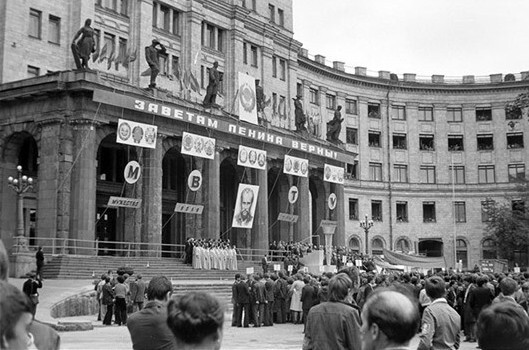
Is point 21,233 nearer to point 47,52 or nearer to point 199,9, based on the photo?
point 47,52

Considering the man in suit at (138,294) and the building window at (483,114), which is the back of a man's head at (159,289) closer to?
the man in suit at (138,294)

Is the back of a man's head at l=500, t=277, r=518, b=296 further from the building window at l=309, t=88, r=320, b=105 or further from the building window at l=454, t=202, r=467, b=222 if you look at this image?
the building window at l=454, t=202, r=467, b=222

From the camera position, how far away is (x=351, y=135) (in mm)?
74500

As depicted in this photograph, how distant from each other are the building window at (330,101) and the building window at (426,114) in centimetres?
992

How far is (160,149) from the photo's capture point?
4056 cm

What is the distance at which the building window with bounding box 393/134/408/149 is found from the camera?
250ft

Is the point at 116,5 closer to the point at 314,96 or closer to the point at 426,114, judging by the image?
the point at 314,96

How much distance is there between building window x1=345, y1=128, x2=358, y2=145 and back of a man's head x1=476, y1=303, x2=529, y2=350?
69.6 metres

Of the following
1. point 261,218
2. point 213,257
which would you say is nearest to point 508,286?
point 213,257

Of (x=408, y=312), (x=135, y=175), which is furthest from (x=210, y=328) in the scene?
(x=135, y=175)

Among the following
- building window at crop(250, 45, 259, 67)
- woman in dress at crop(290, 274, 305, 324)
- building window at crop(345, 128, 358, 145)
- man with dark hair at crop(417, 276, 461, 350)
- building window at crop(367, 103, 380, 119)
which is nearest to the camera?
man with dark hair at crop(417, 276, 461, 350)

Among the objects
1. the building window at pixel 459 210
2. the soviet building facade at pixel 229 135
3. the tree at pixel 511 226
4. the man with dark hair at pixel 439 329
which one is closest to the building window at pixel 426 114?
the soviet building facade at pixel 229 135

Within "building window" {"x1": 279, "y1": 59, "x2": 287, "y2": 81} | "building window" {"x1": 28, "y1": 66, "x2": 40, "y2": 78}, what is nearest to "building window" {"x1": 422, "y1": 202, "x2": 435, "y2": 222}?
"building window" {"x1": 279, "y1": 59, "x2": 287, "y2": 81}

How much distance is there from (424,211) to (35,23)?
4642cm
